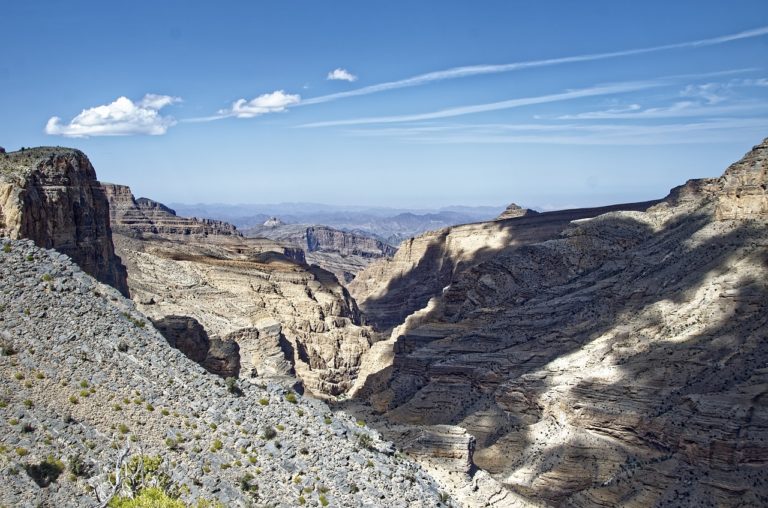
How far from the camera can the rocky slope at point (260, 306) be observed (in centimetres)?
6944

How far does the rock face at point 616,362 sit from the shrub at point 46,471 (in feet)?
101

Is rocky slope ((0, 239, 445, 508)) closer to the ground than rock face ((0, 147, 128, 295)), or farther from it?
closer to the ground

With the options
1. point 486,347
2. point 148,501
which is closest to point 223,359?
point 486,347

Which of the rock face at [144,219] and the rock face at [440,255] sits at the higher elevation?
the rock face at [144,219]

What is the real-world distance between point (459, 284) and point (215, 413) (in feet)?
165

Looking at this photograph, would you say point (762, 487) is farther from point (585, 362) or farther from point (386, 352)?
point (386, 352)

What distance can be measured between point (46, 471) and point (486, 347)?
148 ft

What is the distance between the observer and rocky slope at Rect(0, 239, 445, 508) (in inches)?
930

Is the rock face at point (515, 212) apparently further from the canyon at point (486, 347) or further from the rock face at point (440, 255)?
the canyon at point (486, 347)

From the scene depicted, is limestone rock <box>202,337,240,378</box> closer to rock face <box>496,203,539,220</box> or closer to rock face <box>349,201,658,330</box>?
rock face <box>349,201,658,330</box>

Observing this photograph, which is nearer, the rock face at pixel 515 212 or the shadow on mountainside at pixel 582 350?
the shadow on mountainside at pixel 582 350

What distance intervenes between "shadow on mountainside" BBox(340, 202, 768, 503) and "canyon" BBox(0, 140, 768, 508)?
0.44 feet

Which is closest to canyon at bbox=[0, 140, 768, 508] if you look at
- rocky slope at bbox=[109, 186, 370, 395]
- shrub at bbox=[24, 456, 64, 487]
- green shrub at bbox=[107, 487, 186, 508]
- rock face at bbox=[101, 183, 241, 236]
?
rocky slope at bbox=[109, 186, 370, 395]

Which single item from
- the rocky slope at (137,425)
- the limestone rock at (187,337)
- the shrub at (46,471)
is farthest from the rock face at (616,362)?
the shrub at (46,471)
